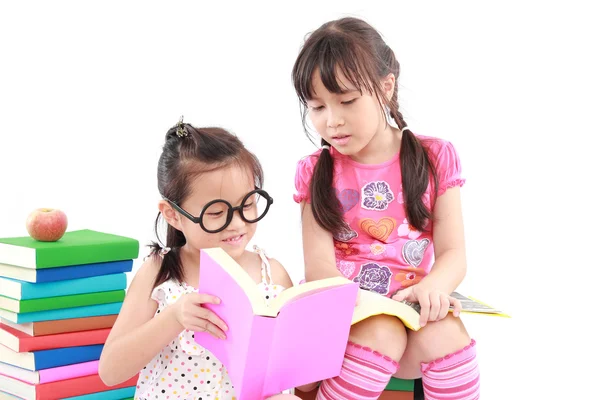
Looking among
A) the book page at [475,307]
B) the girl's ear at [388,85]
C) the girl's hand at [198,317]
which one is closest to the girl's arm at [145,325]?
the girl's hand at [198,317]

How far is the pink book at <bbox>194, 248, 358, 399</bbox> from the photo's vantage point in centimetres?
183

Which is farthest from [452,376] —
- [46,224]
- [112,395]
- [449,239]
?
[46,224]

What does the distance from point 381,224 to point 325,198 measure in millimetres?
170

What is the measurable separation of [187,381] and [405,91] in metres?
1.04

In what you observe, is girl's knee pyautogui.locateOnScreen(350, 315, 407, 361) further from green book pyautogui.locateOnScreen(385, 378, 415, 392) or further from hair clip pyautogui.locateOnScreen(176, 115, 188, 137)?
hair clip pyautogui.locateOnScreen(176, 115, 188, 137)

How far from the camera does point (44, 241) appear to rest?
A: 2516mm

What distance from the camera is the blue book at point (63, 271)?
2436mm

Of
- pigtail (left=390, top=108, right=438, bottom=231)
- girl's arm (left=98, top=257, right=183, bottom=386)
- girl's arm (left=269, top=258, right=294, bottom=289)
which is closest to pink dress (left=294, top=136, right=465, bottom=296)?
pigtail (left=390, top=108, right=438, bottom=231)

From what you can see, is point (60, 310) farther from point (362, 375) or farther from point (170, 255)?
point (362, 375)

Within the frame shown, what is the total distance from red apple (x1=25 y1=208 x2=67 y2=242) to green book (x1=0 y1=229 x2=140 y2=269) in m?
0.02

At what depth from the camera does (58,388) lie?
8.20 feet

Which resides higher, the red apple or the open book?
the red apple

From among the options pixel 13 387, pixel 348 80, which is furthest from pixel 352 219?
pixel 13 387

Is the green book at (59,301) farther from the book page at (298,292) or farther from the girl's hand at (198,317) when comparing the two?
the book page at (298,292)
